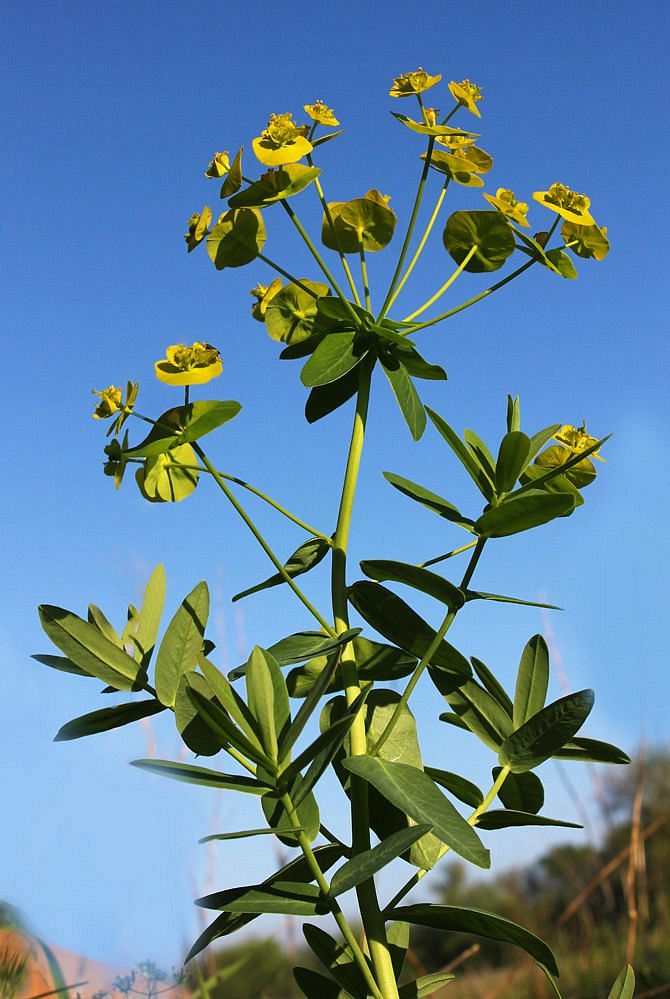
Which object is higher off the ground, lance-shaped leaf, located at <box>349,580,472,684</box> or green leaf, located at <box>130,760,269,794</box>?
lance-shaped leaf, located at <box>349,580,472,684</box>

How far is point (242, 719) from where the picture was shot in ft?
2.27

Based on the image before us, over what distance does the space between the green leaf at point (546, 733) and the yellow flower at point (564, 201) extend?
1.67 ft

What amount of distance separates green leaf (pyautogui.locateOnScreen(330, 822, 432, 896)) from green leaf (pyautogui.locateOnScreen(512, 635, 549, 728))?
0.28 meters

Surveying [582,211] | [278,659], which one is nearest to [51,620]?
[278,659]

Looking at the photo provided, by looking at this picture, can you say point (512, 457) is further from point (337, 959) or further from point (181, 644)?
point (337, 959)

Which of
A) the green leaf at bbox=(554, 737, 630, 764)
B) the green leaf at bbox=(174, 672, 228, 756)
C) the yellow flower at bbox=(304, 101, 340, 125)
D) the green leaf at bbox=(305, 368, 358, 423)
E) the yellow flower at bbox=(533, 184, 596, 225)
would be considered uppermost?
the yellow flower at bbox=(304, 101, 340, 125)

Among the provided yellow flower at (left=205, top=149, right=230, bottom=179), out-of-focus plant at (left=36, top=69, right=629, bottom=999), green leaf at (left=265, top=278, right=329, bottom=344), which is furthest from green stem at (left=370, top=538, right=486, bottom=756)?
yellow flower at (left=205, top=149, right=230, bottom=179)

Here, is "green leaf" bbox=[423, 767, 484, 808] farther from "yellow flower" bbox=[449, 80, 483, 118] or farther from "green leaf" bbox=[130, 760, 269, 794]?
"yellow flower" bbox=[449, 80, 483, 118]

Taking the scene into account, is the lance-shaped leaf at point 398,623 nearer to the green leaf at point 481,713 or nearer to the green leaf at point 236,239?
the green leaf at point 481,713

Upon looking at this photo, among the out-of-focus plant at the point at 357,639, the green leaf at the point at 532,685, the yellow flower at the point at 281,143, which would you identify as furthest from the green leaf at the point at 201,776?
the yellow flower at the point at 281,143

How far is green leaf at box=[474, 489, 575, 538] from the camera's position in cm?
75


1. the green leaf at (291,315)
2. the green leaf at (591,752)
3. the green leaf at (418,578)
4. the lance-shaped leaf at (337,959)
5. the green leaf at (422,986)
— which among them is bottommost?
the green leaf at (422,986)

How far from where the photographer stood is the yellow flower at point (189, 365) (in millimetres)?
844

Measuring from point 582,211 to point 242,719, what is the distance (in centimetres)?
66
